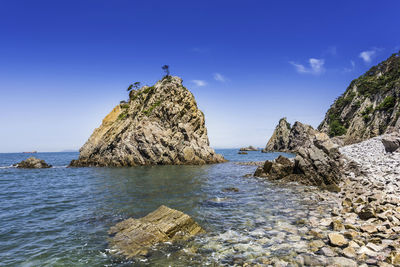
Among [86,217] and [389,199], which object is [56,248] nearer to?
[86,217]

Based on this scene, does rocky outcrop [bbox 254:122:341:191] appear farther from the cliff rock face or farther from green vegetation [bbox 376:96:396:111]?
green vegetation [bbox 376:96:396:111]

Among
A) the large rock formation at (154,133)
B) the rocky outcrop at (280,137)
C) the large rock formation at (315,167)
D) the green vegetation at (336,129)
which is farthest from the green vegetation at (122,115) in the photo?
the rocky outcrop at (280,137)

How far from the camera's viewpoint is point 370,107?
8806cm

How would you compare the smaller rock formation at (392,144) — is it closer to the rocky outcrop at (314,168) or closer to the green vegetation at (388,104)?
the rocky outcrop at (314,168)

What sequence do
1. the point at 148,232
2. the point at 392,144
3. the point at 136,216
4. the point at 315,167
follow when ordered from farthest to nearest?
the point at 392,144, the point at 315,167, the point at 136,216, the point at 148,232

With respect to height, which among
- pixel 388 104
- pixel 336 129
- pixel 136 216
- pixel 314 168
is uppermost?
pixel 388 104

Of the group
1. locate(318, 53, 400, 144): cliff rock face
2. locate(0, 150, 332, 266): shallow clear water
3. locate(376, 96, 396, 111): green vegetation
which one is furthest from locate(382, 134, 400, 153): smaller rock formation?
locate(376, 96, 396, 111): green vegetation

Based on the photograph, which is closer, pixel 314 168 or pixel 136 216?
pixel 136 216

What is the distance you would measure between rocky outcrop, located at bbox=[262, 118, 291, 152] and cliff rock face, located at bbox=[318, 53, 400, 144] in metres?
33.6

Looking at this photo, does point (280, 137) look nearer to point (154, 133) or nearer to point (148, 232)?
point (154, 133)

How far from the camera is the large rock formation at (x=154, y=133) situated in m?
60.3

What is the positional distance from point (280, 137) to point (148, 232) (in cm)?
15416

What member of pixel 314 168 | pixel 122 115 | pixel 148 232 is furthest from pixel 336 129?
pixel 148 232

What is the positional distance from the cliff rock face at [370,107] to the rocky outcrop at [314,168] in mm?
48542
